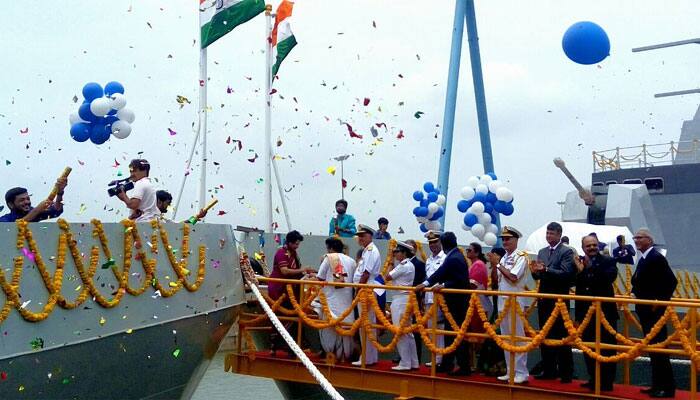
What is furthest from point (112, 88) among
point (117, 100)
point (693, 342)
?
point (693, 342)

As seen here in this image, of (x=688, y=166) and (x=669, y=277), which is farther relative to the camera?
(x=688, y=166)

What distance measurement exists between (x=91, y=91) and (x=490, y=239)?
9062mm

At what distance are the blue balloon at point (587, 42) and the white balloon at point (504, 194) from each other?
607cm

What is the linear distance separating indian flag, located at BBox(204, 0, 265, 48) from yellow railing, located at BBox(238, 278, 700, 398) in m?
8.75

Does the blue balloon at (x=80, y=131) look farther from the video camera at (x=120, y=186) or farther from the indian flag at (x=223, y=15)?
the indian flag at (x=223, y=15)

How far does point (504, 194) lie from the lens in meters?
17.2

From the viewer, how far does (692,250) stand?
22375 mm

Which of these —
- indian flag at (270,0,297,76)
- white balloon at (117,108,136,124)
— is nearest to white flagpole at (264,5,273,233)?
indian flag at (270,0,297,76)

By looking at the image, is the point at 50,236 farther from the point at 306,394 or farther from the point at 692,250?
the point at 692,250

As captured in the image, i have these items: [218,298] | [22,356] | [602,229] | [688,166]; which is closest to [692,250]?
[688,166]

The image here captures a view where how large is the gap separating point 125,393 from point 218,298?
172 cm

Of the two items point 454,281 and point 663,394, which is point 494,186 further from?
point 663,394

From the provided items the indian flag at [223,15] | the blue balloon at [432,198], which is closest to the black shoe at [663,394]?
the blue balloon at [432,198]

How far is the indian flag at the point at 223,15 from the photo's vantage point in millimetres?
16859
